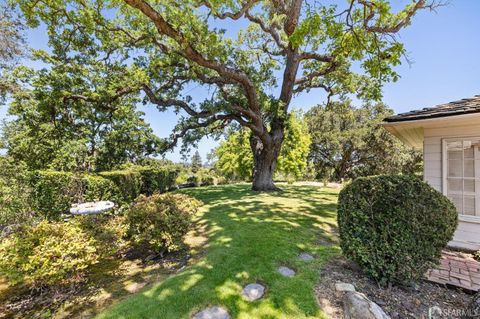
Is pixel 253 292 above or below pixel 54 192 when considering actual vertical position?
below

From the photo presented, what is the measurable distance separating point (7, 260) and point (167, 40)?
29.0 feet

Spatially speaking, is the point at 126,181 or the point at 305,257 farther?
the point at 126,181

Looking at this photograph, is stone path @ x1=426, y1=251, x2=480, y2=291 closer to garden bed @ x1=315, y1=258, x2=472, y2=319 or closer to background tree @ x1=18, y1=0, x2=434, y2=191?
garden bed @ x1=315, y1=258, x2=472, y2=319

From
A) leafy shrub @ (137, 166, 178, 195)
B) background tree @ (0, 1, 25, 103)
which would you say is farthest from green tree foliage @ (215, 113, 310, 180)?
background tree @ (0, 1, 25, 103)

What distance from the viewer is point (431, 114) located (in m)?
4.72

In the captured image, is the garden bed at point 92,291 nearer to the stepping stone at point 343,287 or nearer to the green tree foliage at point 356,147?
the stepping stone at point 343,287

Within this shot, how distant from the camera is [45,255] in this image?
298 centimetres

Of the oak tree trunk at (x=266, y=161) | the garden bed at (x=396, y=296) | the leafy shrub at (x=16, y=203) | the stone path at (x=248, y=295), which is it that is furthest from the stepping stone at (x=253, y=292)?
the oak tree trunk at (x=266, y=161)

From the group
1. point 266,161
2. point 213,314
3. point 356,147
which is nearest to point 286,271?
point 213,314

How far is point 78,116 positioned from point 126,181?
12.3 feet

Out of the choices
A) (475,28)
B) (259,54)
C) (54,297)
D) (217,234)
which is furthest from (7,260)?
(259,54)

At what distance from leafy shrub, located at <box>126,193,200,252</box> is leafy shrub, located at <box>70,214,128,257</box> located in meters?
0.26

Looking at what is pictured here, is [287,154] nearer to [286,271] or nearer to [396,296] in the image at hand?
[286,271]

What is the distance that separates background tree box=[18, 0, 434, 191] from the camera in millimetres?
5905
